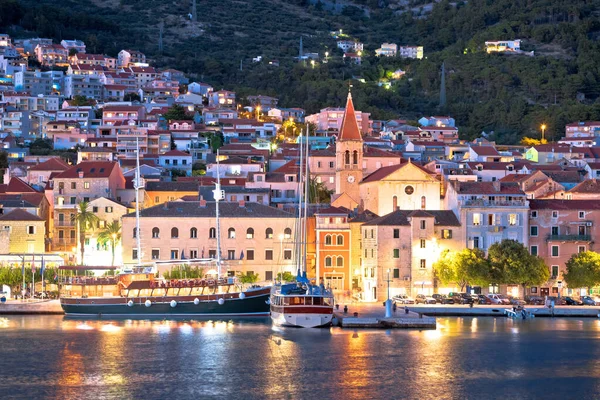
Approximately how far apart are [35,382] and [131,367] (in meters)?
4.39

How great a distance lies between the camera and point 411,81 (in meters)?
160

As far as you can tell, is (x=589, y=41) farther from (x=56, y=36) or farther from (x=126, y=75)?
(x=56, y=36)

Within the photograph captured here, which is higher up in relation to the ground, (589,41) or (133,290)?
(589,41)

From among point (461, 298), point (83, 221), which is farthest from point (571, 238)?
point (83, 221)

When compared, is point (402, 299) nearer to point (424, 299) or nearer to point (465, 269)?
point (424, 299)

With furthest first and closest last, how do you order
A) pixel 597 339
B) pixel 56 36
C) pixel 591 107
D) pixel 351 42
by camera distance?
pixel 351 42
pixel 56 36
pixel 591 107
pixel 597 339

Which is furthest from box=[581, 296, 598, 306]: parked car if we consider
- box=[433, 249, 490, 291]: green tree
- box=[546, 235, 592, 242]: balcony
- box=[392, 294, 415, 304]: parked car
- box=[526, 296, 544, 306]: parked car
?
box=[392, 294, 415, 304]: parked car

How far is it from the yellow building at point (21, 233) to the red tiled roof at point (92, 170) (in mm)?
6881

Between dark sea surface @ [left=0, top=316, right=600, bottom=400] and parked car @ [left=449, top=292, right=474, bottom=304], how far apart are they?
17.2 feet

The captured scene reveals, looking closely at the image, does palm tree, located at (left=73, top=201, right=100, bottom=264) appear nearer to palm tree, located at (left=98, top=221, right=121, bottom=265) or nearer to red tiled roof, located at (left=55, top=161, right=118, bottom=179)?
palm tree, located at (left=98, top=221, right=121, bottom=265)

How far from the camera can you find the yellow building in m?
74.6

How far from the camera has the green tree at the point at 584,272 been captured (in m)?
68.6

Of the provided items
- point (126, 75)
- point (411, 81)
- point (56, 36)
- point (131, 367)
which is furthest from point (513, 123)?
point (131, 367)

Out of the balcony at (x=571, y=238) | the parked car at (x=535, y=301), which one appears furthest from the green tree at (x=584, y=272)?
the parked car at (x=535, y=301)
